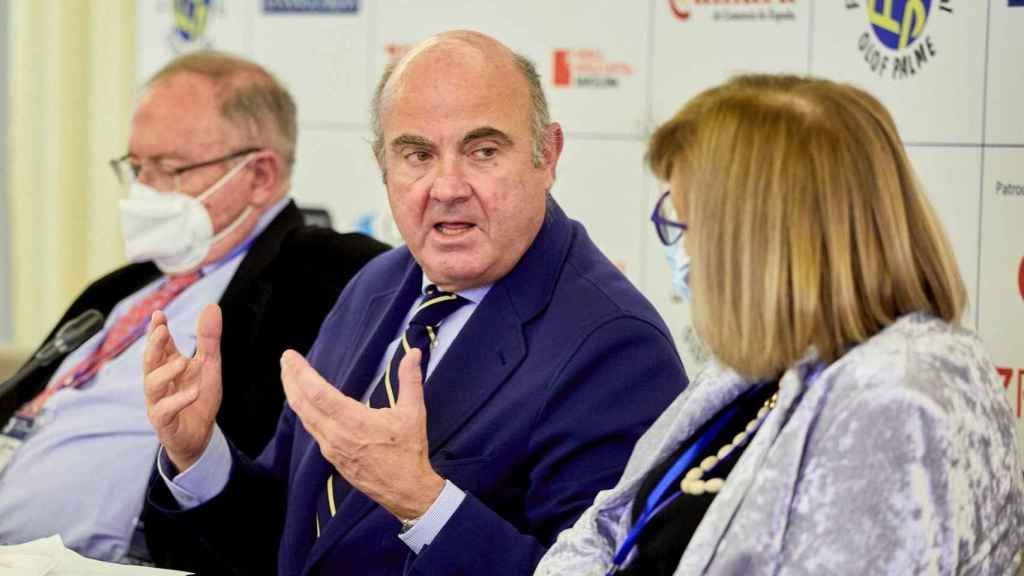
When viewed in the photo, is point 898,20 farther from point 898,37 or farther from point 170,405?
point 170,405

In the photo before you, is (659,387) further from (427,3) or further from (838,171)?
(427,3)

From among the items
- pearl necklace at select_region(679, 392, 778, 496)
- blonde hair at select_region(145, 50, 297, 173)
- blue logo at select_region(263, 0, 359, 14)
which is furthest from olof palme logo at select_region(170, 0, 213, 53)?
pearl necklace at select_region(679, 392, 778, 496)

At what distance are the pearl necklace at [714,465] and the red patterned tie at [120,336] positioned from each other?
183cm

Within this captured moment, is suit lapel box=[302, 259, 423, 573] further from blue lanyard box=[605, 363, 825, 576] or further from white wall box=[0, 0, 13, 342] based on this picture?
white wall box=[0, 0, 13, 342]

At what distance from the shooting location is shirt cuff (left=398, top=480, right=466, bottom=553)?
6.18 ft

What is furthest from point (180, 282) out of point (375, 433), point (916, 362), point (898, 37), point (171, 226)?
point (916, 362)

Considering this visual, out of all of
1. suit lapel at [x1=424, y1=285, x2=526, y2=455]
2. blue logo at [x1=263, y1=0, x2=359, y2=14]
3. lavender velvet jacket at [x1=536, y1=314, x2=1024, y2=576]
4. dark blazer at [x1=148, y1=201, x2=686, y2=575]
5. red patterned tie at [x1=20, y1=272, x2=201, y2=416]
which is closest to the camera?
lavender velvet jacket at [x1=536, y1=314, x2=1024, y2=576]

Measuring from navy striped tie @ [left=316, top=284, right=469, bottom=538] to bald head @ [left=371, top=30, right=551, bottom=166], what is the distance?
29cm

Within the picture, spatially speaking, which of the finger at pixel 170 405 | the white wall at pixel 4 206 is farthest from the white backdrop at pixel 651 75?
the finger at pixel 170 405

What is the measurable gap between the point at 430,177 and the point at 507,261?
190 mm

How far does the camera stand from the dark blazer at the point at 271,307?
2789mm

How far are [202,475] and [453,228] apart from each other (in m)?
0.62

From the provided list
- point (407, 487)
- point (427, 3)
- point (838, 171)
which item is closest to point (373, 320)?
point (407, 487)

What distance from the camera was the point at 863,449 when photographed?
4.45 ft
